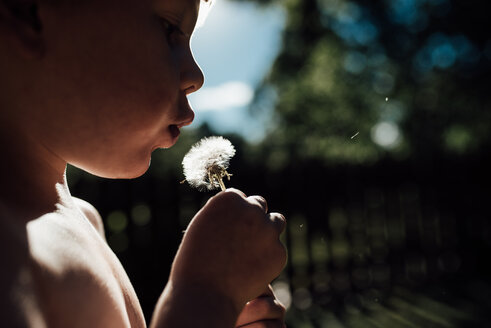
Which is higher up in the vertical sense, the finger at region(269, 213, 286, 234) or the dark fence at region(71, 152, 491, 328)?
the finger at region(269, 213, 286, 234)

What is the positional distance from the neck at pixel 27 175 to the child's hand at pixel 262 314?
1.43ft

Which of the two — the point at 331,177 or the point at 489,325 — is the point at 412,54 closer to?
the point at 331,177

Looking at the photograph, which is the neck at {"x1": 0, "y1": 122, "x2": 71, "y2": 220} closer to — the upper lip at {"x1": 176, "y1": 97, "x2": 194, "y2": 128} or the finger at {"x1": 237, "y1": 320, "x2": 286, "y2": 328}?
the upper lip at {"x1": 176, "y1": 97, "x2": 194, "y2": 128}

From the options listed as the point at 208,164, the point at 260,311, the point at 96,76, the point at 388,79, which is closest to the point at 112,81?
the point at 96,76

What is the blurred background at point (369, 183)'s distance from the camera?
469 centimetres

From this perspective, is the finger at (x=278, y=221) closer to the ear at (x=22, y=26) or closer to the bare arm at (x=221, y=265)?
the bare arm at (x=221, y=265)

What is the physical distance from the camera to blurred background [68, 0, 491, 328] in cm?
469

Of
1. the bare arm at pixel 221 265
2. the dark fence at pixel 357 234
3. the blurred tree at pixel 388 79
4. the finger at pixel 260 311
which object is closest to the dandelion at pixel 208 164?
the bare arm at pixel 221 265

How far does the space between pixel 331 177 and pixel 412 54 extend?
7.31m

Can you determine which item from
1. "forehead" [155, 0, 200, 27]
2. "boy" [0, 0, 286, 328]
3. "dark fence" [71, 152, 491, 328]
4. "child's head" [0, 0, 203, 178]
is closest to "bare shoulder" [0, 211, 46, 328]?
"boy" [0, 0, 286, 328]

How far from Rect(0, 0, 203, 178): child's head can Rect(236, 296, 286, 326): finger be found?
373mm

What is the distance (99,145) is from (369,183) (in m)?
6.21

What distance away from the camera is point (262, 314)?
0.87 metres

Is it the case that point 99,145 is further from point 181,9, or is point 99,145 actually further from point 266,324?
point 266,324
